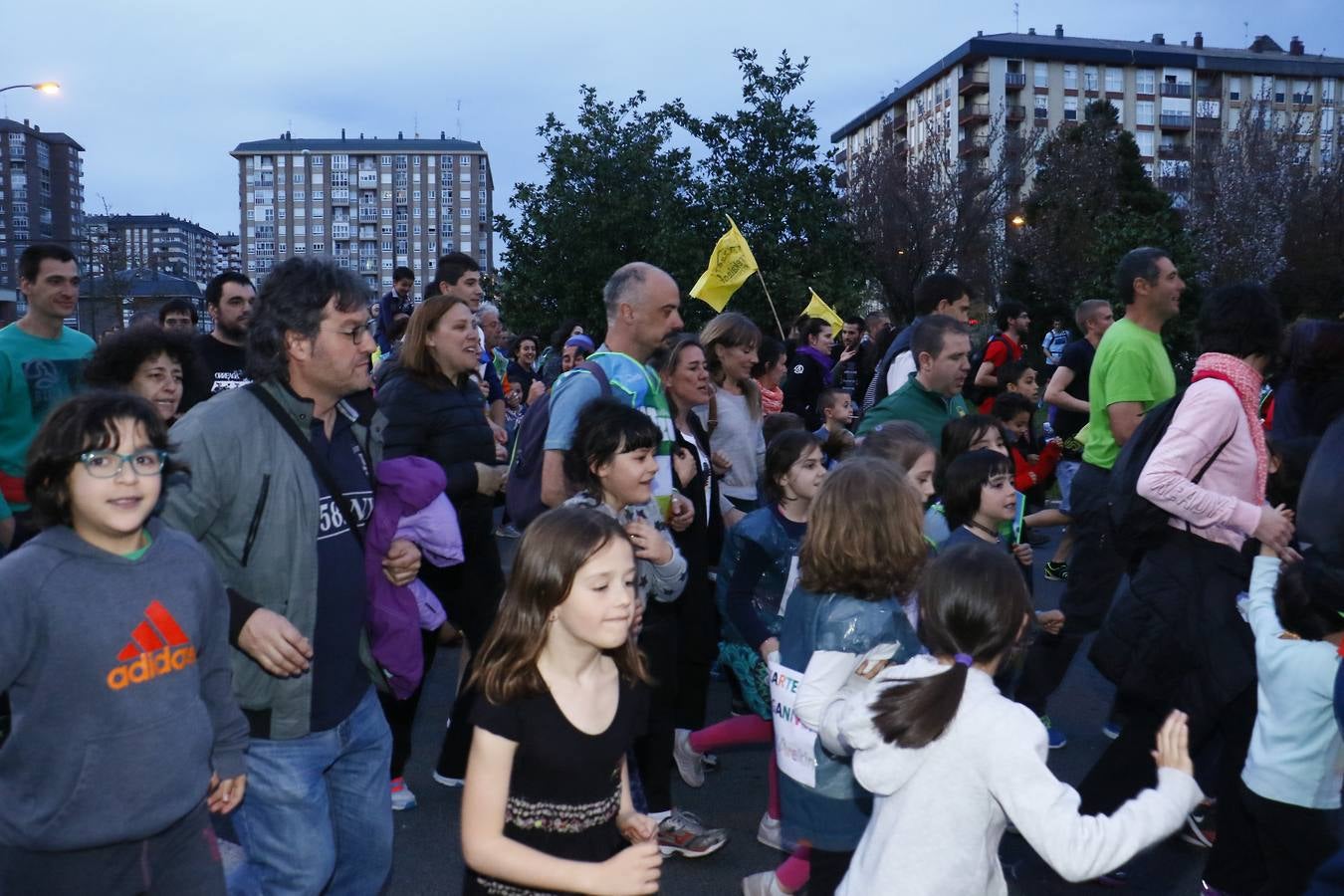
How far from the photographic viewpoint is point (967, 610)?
272 cm

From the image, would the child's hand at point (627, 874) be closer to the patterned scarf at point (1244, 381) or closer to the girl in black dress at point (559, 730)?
the girl in black dress at point (559, 730)

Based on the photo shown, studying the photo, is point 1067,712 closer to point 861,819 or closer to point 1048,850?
point 861,819

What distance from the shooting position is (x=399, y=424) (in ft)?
16.8

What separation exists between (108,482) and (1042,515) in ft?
17.9

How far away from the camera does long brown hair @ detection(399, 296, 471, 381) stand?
17.0ft

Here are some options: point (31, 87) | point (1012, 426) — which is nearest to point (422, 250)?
point (31, 87)

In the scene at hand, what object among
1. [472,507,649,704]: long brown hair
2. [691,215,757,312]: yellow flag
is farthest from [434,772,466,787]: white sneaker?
[691,215,757,312]: yellow flag

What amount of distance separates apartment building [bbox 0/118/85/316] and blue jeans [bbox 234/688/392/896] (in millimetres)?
143255

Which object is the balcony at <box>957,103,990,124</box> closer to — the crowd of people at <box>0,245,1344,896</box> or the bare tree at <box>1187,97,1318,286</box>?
the bare tree at <box>1187,97,1318,286</box>

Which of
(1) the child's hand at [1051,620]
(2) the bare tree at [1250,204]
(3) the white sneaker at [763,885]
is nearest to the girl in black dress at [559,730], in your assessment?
(3) the white sneaker at [763,885]

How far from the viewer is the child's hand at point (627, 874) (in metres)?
2.39

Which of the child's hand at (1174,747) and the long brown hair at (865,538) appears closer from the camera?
the child's hand at (1174,747)

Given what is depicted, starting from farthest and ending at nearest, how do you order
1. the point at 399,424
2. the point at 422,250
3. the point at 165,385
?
the point at 422,250, the point at 399,424, the point at 165,385

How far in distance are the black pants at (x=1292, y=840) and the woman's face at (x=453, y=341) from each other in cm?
337
